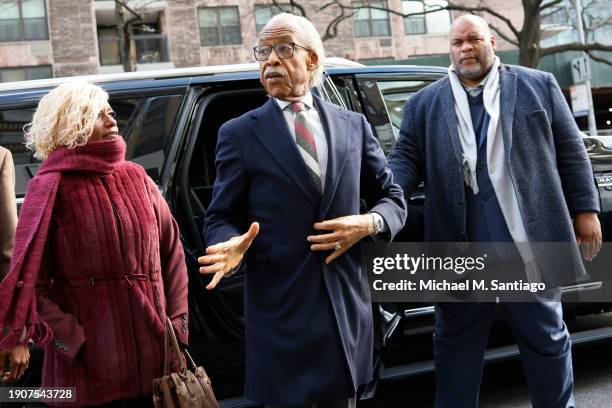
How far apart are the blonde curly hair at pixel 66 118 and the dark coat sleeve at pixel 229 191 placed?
1.47 feet

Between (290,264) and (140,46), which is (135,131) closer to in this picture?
(290,264)

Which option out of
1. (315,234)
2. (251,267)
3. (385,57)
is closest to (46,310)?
(251,267)

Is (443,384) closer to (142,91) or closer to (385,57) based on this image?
(142,91)

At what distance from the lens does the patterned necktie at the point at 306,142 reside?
2.11 meters

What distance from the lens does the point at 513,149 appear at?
277 cm

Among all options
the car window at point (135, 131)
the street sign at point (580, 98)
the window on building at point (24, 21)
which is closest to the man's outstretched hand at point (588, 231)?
the car window at point (135, 131)

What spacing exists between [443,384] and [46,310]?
1.66m

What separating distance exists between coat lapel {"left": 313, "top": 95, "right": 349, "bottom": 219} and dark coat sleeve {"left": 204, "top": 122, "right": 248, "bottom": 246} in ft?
0.86

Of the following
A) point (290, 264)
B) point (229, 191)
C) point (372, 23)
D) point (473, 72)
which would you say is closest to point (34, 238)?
point (229, 191)

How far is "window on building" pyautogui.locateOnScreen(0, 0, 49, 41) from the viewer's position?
74.1 ft

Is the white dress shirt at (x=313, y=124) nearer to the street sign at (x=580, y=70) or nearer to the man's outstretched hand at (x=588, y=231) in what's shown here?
the man's outstretched hand at (x=588, y=231)

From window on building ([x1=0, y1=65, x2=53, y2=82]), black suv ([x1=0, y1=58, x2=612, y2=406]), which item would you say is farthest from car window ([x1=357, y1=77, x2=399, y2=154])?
window on building ([x1=0, y1=65, x2=53, y2=82])

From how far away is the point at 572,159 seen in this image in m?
2.85

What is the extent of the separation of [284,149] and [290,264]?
36cm
